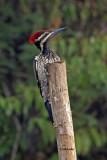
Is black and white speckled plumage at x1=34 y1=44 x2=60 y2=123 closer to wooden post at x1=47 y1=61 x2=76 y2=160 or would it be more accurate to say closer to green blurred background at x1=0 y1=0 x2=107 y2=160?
wooden post at x1=47 y1=61 x2=76 y2=160

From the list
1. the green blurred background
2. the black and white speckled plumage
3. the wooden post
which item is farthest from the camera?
the green blurred background

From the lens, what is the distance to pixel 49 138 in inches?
278

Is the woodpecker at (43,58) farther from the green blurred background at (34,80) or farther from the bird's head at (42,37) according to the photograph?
the green blurred background at (34,80)

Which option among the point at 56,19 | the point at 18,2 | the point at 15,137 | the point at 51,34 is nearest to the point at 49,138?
the point at 15,137

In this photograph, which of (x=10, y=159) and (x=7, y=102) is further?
(x=10, y=159)

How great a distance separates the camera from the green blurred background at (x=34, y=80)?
668 cm

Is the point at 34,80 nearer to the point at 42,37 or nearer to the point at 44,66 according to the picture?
the point at 42,37

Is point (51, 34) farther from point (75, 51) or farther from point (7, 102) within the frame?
point (75, 51)

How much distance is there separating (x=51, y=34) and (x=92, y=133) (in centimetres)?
329

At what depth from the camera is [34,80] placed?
750 cm

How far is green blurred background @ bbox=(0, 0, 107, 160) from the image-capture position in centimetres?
668

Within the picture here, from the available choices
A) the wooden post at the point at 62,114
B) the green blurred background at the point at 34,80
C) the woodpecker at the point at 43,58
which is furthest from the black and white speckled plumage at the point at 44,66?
the green blurred background at the point at 34,80

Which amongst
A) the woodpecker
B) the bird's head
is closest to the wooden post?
the woodpecker

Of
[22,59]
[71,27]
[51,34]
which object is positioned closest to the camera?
[51,34]
